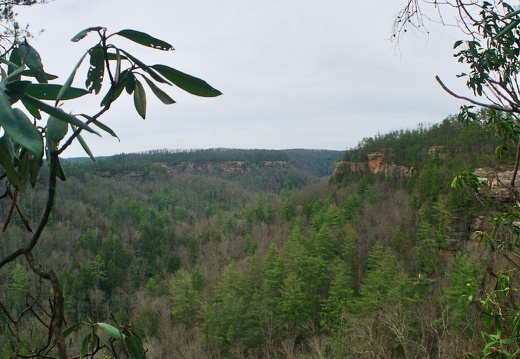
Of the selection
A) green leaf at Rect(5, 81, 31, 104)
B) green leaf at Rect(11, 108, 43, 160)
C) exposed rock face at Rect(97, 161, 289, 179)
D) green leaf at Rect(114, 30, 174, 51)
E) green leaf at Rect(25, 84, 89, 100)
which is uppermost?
green leaf at Rect(114, 30, 174, 51)

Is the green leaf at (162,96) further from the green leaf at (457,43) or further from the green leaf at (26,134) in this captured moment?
the green leaf at (457,43)

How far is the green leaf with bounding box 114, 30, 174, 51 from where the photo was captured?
0.62m

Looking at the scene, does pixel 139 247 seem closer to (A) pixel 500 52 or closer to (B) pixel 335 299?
(B) pixel 335 299

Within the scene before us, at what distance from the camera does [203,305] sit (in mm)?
18625

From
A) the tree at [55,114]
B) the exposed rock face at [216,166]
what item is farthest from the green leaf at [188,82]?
the exposed rock face at [216,166]

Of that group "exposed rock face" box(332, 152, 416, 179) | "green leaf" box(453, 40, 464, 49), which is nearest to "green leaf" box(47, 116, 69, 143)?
"green leaf" box(453, 40, 464, 49)

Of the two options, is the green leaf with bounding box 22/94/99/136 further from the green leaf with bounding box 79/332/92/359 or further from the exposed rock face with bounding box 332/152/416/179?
the exposed rock face with bounding box 332/152/416/179

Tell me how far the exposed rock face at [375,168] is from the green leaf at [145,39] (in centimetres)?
4172

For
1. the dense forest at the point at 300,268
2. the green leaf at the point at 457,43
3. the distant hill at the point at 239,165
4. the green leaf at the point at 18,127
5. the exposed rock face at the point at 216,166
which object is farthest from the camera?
the exposed rock face at the point at 216,166

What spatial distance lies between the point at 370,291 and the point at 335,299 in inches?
61.3

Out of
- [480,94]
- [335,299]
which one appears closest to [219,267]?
[335,299]

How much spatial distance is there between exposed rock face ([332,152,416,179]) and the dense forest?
511mm

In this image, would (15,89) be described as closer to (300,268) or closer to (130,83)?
(130,83)

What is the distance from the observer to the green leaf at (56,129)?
52 centimetres
